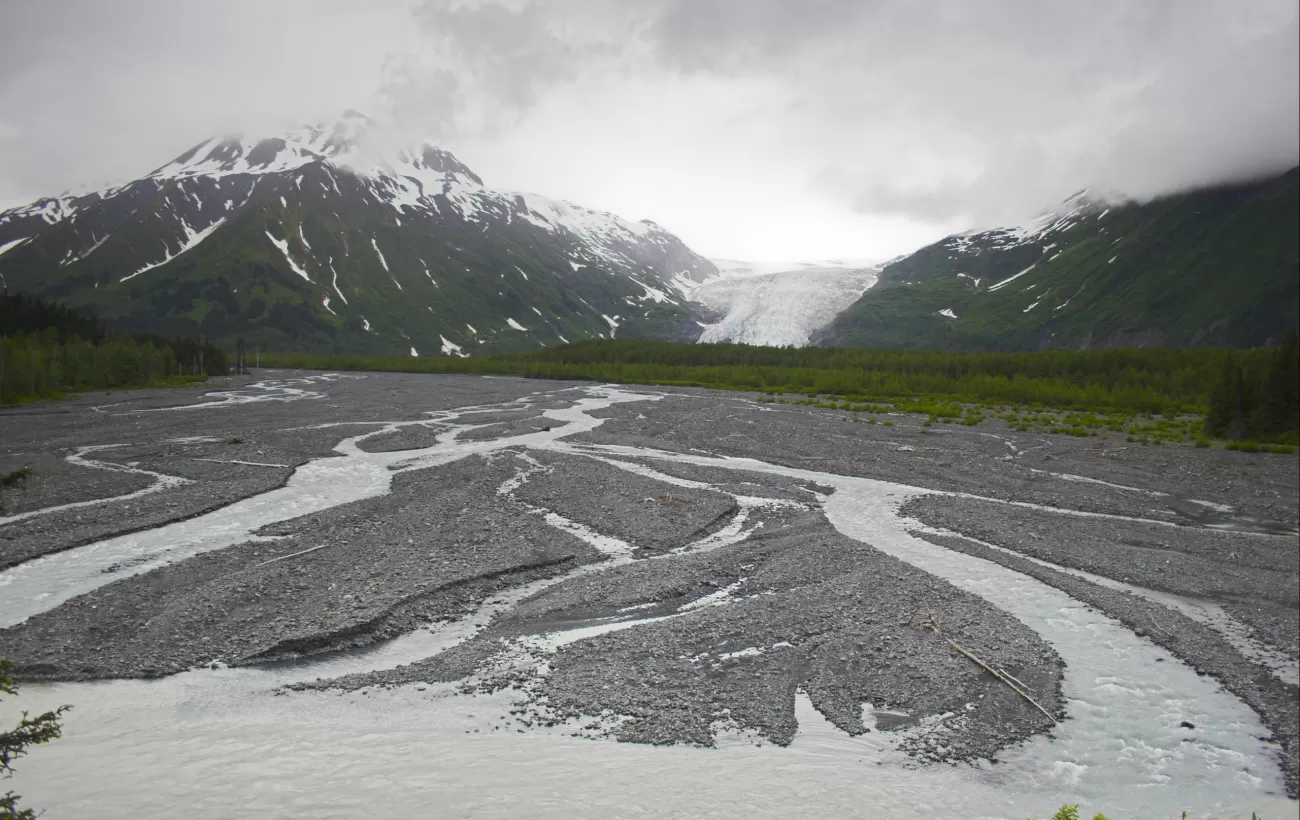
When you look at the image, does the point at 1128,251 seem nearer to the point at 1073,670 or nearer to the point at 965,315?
the point at 965,315

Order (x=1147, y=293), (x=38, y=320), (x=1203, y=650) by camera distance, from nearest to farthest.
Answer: (x=1203, y=650) < (x=38, y=320) < (x=1147, y=293)

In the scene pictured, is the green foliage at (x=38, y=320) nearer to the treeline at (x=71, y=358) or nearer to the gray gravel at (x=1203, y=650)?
the treeline at (x=71, y=358)

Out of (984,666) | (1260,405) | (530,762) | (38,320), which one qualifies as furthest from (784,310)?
(530,762)

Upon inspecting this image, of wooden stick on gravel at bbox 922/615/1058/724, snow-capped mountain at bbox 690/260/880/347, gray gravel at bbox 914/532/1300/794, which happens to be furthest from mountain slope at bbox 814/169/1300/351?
wooden stick on gravel at bbox 922/615/1058/724

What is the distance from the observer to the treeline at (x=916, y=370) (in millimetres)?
59906

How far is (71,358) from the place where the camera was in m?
60.2

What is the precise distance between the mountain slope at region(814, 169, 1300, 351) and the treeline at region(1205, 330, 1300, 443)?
10246 cm

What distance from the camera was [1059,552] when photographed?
54.4ft

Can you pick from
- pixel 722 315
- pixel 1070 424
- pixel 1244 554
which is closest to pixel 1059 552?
pixel 1244 554

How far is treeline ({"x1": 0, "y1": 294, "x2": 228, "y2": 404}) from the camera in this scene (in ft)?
166

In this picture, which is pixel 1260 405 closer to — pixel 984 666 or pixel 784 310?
pixel 984 666

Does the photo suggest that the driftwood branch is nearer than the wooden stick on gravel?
No

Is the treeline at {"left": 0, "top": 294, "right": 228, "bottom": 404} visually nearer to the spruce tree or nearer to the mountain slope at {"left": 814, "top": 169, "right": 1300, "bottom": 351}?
the spruce tree

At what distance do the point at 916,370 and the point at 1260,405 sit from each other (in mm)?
48557
